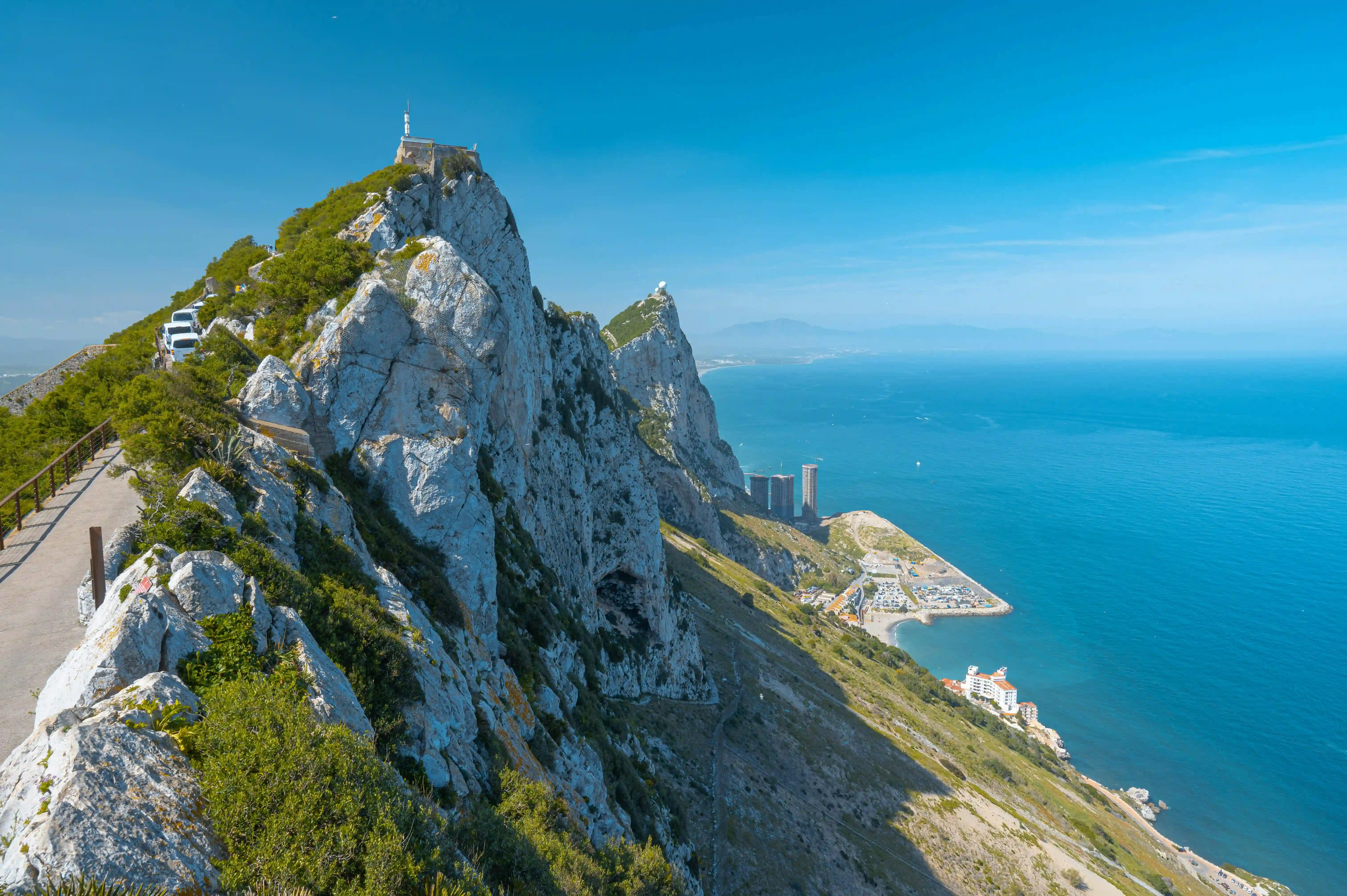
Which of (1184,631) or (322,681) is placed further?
(1184,631)

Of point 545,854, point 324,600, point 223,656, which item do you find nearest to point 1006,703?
point 545,854

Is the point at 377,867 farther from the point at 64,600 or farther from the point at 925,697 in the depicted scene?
the point at 925,697

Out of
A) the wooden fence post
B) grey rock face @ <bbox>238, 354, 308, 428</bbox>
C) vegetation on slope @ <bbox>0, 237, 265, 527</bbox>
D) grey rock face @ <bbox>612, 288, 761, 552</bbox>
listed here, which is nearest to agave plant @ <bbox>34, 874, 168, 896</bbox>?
the wooden fence post

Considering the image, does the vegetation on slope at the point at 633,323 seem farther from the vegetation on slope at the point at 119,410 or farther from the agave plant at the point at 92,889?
the agave plant at the point at 92,889

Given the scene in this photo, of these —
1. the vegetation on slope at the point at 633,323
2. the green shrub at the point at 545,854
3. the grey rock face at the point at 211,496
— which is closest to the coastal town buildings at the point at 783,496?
the vegetation on slope at the point at 633,323

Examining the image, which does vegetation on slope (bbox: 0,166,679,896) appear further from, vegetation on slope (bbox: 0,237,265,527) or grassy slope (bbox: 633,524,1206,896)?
grassy slope (bbox: 633,524,1206,896)

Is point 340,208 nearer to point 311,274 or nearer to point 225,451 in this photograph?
point 311,274

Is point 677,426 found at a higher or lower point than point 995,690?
higher
